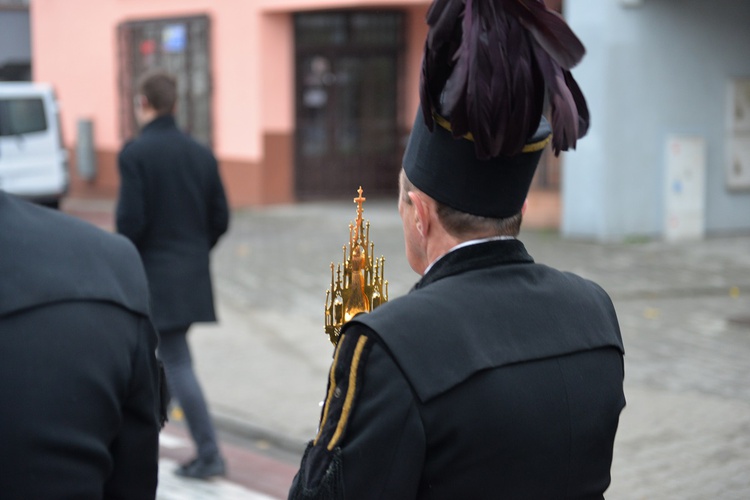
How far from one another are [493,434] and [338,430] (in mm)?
268

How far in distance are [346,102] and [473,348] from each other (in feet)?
53.1

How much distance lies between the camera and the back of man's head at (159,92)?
5.86m

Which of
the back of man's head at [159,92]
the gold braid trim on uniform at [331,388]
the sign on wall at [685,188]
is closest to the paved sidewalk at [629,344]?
the sign on wall at [685,188]

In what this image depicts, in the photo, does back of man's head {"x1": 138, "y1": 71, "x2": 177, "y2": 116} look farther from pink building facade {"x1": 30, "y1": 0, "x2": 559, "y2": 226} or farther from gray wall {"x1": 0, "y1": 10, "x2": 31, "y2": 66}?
pink building facade {"x1": 30, "y1": 0, "x2": 559, "y2": 226}

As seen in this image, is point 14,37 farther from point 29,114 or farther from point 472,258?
point 29,114

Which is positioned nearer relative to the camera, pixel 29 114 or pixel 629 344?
pixel 629 344

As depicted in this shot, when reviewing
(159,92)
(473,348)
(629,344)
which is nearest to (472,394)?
(473,348)

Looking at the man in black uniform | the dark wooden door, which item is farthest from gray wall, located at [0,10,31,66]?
the dark wooden door

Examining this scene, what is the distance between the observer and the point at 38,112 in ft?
54.9

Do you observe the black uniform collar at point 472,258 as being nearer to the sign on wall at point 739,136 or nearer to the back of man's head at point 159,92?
the back of man's head at point 159,92

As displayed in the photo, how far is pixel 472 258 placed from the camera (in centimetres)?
203

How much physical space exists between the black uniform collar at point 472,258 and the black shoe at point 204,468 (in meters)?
3.78

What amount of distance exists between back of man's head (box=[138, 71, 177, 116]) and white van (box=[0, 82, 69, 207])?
10.9 m

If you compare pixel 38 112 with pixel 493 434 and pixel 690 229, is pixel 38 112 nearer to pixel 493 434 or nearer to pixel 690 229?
pixel 690 229
